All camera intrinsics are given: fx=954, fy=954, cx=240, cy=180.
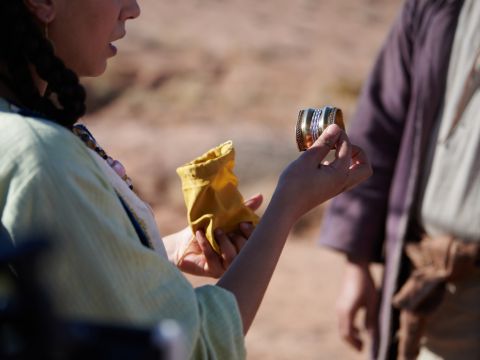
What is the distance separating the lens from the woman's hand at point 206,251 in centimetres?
210

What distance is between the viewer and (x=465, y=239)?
10.9 feet

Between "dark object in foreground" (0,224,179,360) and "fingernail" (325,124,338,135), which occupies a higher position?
"dark object in foreground" (0,224,179,360)

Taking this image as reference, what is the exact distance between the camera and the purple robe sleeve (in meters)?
3.63

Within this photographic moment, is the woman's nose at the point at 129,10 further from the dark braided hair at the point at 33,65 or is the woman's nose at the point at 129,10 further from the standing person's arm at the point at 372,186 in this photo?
the standing person's arm at the point at 372,186

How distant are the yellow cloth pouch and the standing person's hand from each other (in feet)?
5.26

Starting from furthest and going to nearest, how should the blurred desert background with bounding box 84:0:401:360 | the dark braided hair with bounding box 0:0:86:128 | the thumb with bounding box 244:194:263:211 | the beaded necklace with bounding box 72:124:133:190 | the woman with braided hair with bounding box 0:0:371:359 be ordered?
the blurred desert background with bounding box 84:0:401:360 < the thumb with bounding box 244:194:263:211 < the beaded necklace with bounding box 72:124:133:190 < the dark braided hair with bounding box 0:0:86:128 < the woman with braided hair with bounding box 0:0:371:359

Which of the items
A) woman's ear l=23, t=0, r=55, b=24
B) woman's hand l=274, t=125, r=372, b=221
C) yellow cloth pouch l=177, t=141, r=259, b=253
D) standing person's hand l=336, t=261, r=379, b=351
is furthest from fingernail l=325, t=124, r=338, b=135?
standing person's hand l=336, t=261, r=379, b=351

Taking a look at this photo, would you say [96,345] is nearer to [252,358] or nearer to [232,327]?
[232,327]

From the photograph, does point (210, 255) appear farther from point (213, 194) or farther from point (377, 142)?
point (377, 142)

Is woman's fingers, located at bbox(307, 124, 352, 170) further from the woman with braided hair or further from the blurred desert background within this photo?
the blurred desert background

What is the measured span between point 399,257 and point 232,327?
201 centimetres

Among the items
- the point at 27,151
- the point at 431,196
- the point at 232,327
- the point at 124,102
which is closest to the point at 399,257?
the point at 431,196

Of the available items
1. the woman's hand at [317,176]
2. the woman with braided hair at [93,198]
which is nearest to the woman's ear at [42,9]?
the woman with braided hair at [93,198]

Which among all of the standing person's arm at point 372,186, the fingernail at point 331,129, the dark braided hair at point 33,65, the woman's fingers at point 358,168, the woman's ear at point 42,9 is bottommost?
the standing person's arm at point 372,186
